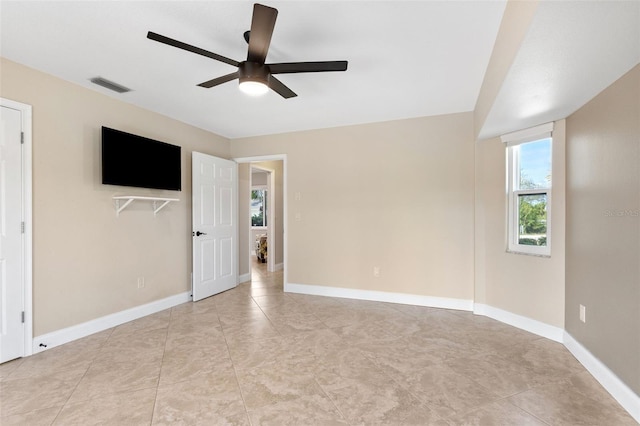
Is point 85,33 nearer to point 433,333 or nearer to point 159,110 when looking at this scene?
point 159,110

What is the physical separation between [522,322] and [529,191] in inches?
55.3

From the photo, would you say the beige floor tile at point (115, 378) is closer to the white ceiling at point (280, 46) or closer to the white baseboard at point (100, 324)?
the white baseboard at point (100, 324)

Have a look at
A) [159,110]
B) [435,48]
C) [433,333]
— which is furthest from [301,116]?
[433,333]

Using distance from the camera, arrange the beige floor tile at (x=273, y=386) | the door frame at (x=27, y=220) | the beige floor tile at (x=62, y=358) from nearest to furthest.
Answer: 1. the beige floor tile at (x=273, y=386)
2. the beige floor tile at (x=62, y=358)
3. the door frame at (x=27, y=220)

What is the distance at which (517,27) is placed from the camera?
1593mm

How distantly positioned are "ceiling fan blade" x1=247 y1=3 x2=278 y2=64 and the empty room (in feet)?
0.05

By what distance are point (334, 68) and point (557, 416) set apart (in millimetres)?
2603

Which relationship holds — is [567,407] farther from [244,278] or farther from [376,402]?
[244,278]

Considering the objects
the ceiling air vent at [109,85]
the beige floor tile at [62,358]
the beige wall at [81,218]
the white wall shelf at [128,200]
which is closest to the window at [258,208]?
the beige wall at [81,218]

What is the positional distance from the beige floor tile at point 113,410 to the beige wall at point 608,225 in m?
3.07

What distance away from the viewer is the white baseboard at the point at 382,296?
152 inches

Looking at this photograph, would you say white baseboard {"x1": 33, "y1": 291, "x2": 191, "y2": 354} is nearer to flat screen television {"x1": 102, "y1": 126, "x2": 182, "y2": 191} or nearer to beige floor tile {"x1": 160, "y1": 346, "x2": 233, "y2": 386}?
beige floor tile {"x1": 160, "y1": 346, "x2": 233, "y2": 386}

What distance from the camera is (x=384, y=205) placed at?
4195mm

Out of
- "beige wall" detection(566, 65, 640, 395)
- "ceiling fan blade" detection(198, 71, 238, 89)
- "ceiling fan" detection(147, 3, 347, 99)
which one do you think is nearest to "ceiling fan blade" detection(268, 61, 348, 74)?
"ceiling fan" detection(147, 3, 347, 99)
